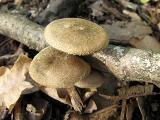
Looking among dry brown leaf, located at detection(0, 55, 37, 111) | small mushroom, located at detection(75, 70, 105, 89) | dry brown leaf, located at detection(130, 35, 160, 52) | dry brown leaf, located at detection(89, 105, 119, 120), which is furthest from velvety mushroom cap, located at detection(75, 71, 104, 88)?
dry brown leaf, located at detection(130, 35, 160, 52)

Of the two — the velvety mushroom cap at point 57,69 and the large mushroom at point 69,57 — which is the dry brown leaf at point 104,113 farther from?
the velvety mushroom cap at point 57,69

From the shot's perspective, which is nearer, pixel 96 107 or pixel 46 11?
pixel 96 107

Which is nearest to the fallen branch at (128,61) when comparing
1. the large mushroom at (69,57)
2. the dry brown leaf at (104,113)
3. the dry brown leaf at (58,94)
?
the large mushroom at (69,57)

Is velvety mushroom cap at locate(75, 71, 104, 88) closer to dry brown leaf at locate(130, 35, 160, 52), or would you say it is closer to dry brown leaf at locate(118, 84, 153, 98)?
dry brown leaf at locate(118, 84, 153, 98)

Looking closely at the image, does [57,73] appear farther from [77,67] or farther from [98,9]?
[98,9]

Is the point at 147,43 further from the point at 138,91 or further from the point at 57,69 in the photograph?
the point at 57,69

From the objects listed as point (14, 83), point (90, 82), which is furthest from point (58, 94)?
point (14, 83)

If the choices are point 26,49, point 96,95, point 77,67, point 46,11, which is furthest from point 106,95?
point 46,11
